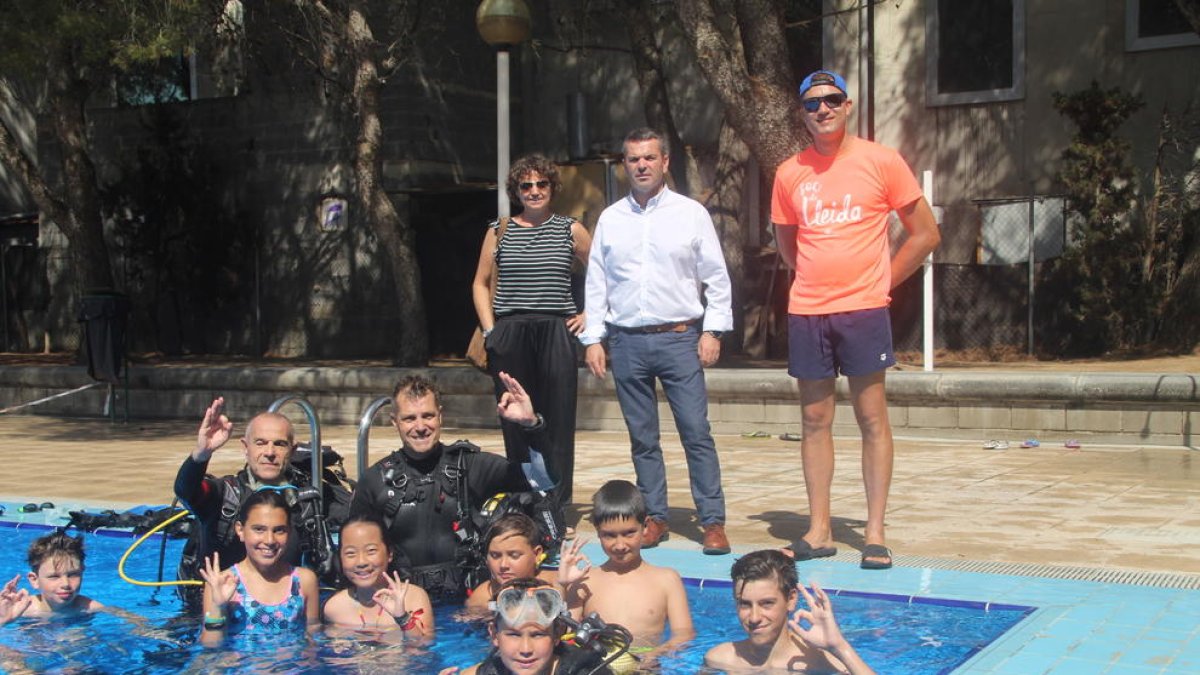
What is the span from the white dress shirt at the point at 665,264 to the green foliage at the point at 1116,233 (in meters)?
11.3

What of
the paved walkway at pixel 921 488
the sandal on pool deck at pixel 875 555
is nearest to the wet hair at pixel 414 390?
the paved walkway at pixel 921 488

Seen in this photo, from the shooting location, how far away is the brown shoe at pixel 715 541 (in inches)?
255

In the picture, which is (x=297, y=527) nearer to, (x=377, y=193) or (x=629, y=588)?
(x=629, y=588)

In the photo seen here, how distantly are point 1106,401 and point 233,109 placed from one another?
1636cm

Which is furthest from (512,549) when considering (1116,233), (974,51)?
(974,51)

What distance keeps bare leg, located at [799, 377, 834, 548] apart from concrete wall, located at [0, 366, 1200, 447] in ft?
18.4

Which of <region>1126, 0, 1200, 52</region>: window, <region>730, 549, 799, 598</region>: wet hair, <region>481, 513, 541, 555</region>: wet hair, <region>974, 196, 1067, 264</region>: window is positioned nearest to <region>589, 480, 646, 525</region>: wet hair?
<region>481, 513, 541, 555</region>: wet hair

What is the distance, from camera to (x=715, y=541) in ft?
21.3

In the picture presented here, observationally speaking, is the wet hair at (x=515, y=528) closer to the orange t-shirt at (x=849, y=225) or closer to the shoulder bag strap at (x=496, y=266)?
the orange t-shirt at (x=849, y=225)

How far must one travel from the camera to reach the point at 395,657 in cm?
524

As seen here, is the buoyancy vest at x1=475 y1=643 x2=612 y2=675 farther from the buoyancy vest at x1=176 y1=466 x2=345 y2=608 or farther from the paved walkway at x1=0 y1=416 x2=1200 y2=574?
the paved walkway at x1=0 y1=416 x2=1200 y2=574

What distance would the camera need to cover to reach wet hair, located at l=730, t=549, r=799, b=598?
14.7 feet

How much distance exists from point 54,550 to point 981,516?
4857mm

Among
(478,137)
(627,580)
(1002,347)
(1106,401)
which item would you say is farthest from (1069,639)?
(478,137)
